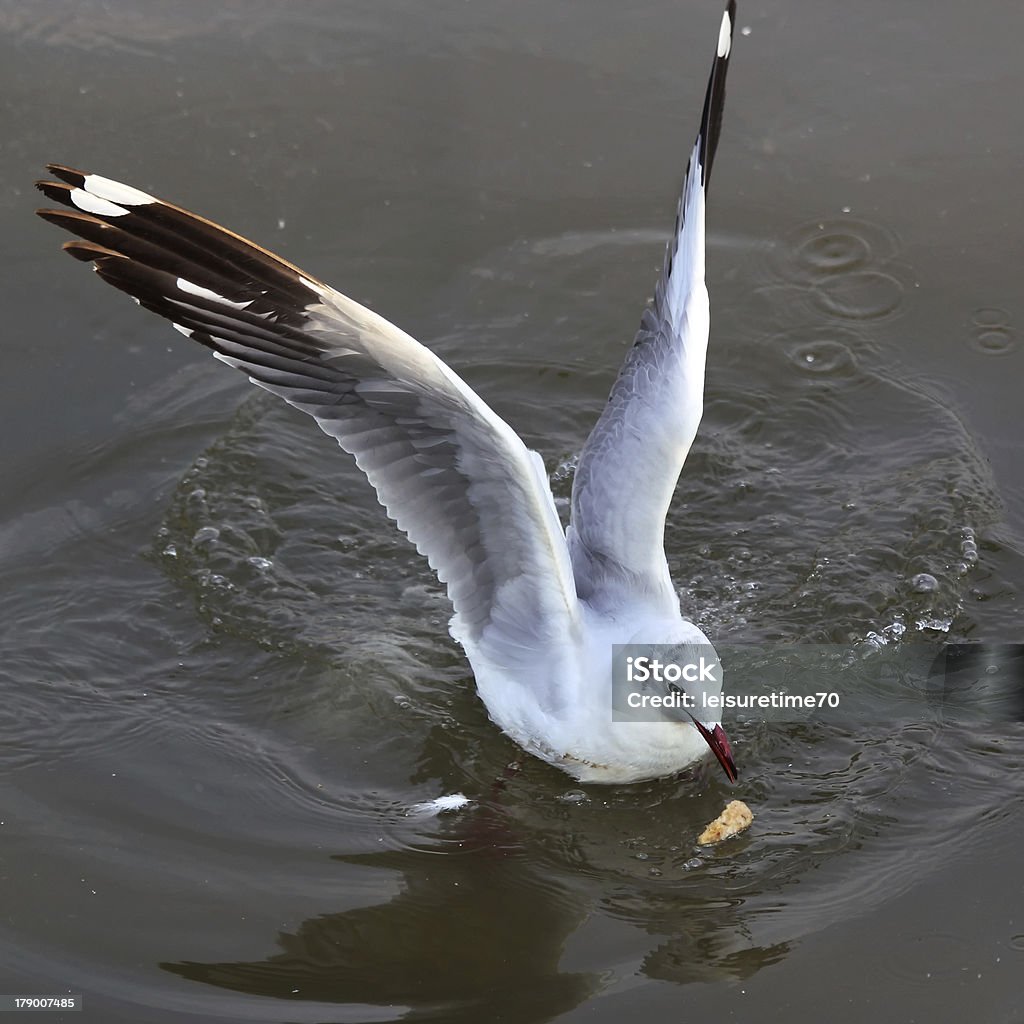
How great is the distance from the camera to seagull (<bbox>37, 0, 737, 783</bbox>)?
378 cm

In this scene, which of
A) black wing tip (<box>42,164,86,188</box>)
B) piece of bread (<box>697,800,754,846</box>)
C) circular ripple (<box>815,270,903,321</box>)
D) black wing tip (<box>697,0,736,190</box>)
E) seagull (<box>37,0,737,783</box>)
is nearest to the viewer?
black wing tip (<box>42,164,86,188</box>)

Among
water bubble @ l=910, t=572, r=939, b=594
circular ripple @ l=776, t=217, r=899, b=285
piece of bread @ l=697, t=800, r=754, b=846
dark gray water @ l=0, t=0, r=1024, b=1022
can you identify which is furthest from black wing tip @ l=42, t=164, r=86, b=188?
circular ripple @ l=776, t=217, r=899, b=285

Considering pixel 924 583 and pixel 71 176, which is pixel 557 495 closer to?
pixel 924 583

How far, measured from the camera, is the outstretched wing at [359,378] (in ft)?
12.2

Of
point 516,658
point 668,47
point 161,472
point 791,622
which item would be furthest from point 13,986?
point 668,47

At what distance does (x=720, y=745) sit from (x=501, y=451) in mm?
1043

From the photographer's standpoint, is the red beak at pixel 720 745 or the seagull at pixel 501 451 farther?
the red beak at pixel 720 745

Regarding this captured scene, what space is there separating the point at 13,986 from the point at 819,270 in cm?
425

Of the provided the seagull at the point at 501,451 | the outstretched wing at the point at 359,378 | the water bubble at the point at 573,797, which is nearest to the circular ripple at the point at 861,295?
the seagull at the point at 501,451

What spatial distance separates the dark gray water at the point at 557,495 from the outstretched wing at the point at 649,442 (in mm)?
605

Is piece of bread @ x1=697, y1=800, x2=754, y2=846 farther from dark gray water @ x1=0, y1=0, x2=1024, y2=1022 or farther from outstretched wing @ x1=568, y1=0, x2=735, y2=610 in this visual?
outstretched wing @ x1=568, y1=0, x2=735, y2=610

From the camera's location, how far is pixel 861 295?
6.25 m

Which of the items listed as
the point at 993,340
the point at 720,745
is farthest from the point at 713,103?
the point at 720,745

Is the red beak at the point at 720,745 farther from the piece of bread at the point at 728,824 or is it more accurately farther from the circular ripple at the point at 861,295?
the circular ripple at the point at 861,295
